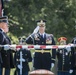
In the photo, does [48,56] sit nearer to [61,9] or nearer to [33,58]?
[33,58]

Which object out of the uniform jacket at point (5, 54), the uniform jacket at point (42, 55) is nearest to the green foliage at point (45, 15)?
the uniform jacket at point (42, 55)

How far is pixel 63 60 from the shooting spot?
31.4 ft

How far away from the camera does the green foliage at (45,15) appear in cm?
2498

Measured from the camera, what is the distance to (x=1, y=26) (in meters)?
9.29

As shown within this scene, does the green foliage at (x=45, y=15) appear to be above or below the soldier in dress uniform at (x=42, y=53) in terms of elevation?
above

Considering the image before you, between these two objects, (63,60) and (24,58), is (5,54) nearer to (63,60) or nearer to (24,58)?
(24,58)

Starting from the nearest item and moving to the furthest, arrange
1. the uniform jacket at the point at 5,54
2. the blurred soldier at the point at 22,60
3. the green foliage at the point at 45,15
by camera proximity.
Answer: the uniform jacket at the point at 5,54 → the blurred soldier at the point at 22,60 → the green foliage at the point at 45,15

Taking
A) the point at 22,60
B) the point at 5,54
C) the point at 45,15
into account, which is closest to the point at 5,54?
the point at 5,54

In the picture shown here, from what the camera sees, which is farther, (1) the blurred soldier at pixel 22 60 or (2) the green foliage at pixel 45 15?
(2) the green foliage at pixel 45 15

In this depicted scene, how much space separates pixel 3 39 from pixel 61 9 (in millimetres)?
18104

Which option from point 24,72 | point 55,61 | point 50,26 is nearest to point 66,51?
point 55,61

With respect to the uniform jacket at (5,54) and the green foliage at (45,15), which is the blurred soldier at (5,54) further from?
the green foliage at (45,15)

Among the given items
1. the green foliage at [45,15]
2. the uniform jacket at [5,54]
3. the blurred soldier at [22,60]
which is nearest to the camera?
the uniform jacket at [5,54]

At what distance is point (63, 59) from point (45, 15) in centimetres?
1655
